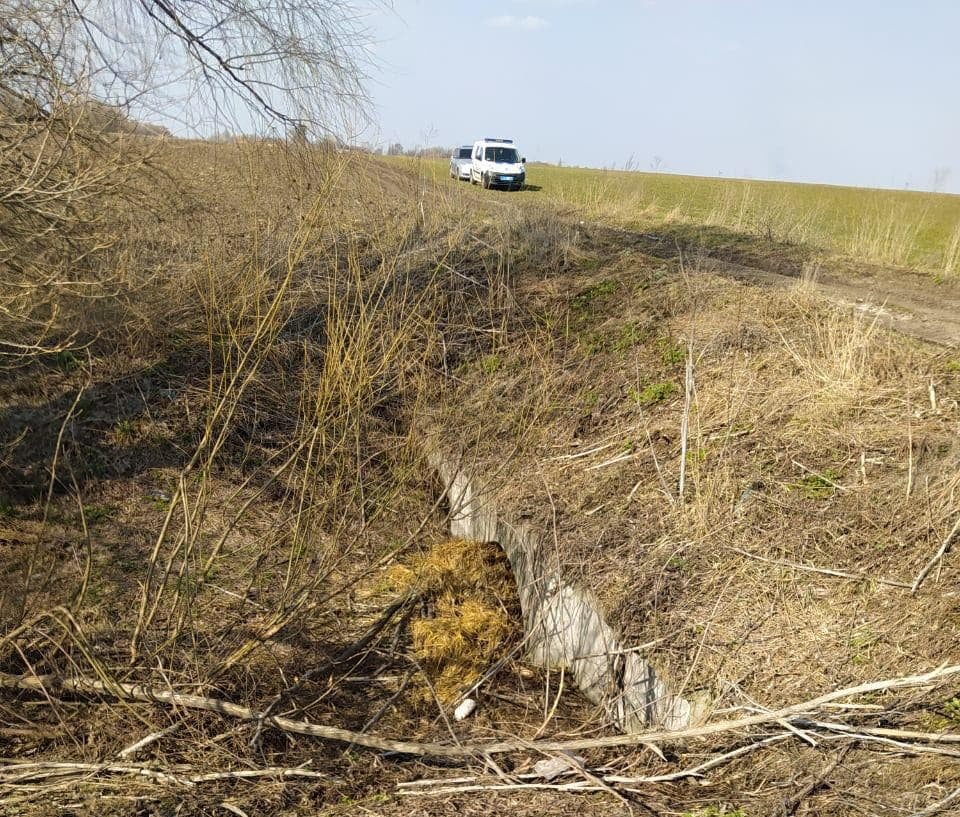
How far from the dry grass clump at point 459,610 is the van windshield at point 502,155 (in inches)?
878

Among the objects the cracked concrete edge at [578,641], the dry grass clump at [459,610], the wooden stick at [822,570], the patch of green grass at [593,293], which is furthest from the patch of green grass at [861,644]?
the patch of green grass at [593,293]

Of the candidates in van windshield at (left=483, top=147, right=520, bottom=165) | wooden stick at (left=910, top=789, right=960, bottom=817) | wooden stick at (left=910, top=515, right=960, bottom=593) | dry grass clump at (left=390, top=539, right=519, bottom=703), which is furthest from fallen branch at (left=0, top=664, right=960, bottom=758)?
van windshield at (left=483, top=147, right=520, bottom=165)

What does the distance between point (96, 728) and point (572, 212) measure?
1149cm

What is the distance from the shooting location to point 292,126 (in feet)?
23.4

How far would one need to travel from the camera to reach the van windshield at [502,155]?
2691cm

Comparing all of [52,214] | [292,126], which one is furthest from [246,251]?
[52,214]

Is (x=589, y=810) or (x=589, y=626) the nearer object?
(x=589, y=810)

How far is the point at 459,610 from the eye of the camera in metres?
5.74

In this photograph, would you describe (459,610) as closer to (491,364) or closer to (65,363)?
(491,364)

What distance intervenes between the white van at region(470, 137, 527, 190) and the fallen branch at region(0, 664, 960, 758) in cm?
2348

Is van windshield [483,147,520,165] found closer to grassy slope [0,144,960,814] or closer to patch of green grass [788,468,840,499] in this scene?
grassy slope [0,144,960,814]

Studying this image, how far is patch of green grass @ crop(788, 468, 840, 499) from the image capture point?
4742 mm

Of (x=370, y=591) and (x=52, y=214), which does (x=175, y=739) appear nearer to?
(x=370, y=591)

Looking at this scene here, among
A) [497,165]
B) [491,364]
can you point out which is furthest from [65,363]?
[497,165]
